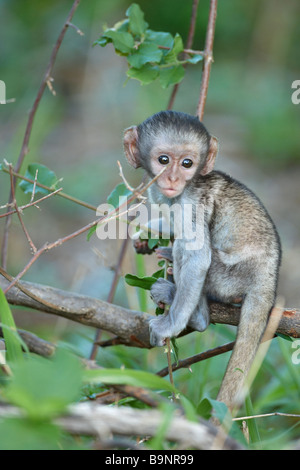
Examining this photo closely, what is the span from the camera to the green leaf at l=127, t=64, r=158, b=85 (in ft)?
11.9

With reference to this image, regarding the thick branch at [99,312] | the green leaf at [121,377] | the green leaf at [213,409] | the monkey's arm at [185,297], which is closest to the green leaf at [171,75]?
the monkey's arm at [185,297]

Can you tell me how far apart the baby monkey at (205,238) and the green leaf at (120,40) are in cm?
45

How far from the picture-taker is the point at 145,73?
3652mm

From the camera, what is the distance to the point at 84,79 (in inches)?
405

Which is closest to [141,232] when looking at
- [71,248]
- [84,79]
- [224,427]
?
[224,427]

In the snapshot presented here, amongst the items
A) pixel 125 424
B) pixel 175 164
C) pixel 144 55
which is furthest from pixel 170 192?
pixel 125 424

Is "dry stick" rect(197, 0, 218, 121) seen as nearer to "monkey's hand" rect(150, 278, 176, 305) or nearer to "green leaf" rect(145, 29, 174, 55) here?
"green leaf" rect(145, 29, 174, 55)

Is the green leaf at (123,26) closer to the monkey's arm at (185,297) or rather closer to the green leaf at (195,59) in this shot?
the green leaf at (195,59)

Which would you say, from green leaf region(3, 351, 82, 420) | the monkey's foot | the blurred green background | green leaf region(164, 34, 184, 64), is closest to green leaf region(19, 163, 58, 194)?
green leaf region(164, 34, 184, 64)

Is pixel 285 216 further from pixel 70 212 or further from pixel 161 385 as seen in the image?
pixel 161 385

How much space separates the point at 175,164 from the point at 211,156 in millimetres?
237

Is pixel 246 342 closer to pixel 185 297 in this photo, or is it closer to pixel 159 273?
pixel 185 297

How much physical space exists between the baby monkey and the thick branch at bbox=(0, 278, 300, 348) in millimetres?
108
